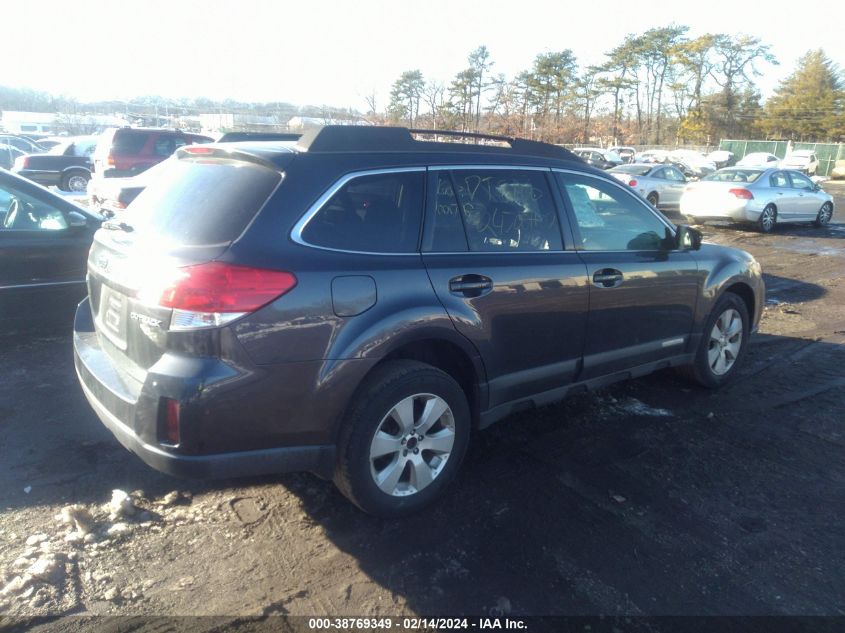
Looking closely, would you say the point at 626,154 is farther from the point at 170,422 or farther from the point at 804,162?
the point at 170,422

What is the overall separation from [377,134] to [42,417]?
2953 mm

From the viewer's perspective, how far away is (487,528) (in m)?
3.38

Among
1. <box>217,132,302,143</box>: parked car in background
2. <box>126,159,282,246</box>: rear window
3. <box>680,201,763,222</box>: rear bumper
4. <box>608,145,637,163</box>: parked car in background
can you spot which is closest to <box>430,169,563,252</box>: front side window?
<box>126,159,282,246</box>: rear window

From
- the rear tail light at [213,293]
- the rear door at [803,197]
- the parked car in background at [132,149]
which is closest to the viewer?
the rear tail light at [213,293]

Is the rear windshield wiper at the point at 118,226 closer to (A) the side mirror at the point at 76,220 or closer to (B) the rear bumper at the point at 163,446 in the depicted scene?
(B) the rear bumper at the point at 163,446

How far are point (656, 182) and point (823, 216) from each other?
14.6ft

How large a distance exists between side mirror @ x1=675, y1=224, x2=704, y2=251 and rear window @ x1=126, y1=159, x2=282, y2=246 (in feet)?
10.1

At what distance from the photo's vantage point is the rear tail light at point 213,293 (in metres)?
2.76

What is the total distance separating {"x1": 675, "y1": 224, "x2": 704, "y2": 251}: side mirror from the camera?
484 cm

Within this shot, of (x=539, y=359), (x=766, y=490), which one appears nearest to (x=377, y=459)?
(x=539, y=359)

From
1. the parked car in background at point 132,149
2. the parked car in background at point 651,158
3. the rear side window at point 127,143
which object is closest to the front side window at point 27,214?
the parked car in background at point 132,149

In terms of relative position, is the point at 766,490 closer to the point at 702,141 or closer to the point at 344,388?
the point at 344,388

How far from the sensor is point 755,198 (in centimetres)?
1586

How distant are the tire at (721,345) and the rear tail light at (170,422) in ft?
12.9
